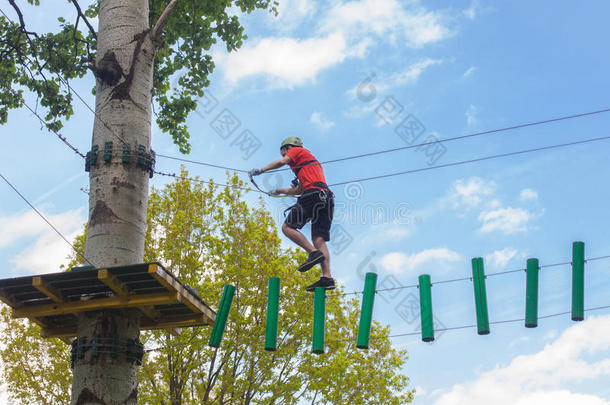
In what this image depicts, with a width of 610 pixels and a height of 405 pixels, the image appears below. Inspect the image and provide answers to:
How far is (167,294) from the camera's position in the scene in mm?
6570

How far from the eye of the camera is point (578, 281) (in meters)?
7.03

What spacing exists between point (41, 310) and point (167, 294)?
158cm

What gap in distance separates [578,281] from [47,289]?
19.5 ft

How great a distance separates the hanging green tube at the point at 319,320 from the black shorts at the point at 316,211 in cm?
91

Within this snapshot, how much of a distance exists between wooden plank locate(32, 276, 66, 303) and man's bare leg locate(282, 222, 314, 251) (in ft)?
9.53

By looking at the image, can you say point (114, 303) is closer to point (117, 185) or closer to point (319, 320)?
point (117, 185)

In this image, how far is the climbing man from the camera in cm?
790

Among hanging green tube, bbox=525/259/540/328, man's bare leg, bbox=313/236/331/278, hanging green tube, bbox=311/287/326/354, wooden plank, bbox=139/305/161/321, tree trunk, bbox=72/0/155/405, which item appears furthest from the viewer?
man's bare leg, bbox=313/236/331/278

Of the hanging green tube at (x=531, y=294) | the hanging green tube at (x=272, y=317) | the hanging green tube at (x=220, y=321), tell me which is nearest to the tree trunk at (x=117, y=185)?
the hanging green tube at (x=220, y=321)

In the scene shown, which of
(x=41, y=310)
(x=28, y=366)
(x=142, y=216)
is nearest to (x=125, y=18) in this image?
(x=142, y=216)

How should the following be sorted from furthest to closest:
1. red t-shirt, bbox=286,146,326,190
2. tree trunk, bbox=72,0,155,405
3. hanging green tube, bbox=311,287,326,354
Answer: red t-shirt, bbox=286,146,326,190 → hanging green tube, bbox=311,287,326,354 → tree trunk, bbox=72,0,155,405

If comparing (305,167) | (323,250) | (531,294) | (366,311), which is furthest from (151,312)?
(531,294)

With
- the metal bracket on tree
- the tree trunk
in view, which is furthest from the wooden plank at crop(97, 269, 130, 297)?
the metal bracket on tree

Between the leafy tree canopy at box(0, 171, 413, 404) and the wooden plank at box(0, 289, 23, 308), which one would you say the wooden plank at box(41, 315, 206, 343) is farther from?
the leafy tree canopy at box(0, 171, 413, 404)
